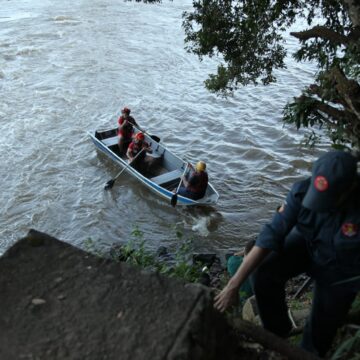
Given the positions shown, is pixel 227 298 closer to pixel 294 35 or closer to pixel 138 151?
pixel 294 35

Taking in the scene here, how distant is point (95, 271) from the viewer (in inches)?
115

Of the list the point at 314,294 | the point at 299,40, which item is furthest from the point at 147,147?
the point at 314,294

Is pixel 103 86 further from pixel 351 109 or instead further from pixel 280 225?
pixel 280 225

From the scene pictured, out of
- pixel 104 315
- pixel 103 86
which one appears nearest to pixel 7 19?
pixel 103 86

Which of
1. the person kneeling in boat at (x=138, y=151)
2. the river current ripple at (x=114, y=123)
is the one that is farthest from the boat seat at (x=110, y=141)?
the person kneeling in boat at (x=138, y=151)

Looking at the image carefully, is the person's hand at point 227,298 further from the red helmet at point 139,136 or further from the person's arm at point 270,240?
the red helmet at point 139,136

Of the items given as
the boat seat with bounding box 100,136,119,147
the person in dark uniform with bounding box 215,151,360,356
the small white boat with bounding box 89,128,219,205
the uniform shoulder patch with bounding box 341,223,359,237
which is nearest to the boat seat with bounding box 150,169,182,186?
the small white boat with bounding box 89,128,219,205

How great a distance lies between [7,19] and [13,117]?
603 inches

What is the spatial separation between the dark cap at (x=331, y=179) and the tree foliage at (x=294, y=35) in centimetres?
294

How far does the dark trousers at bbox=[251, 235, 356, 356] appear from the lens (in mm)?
3113

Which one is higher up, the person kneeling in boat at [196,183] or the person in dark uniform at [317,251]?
the person in dark uniform at [317,251]

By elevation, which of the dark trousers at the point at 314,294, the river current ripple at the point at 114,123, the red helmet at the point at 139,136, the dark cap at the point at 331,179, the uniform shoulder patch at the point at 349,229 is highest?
the dark cap at the point at 331,179

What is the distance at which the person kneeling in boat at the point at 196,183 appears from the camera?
34.9ft

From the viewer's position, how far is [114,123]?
16.7 m
